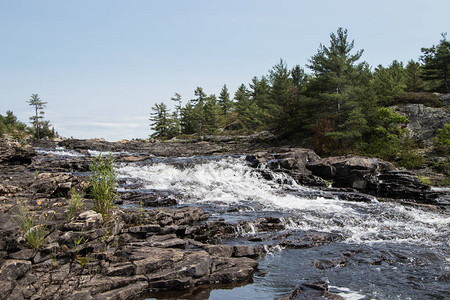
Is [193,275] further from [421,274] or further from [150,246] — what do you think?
[421,274]

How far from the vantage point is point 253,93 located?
82.8 metres

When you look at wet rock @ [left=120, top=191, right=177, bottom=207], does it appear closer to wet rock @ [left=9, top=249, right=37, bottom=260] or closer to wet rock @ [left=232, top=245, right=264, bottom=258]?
wet rock @ [left=232, top=245, right=264, bottom=258]

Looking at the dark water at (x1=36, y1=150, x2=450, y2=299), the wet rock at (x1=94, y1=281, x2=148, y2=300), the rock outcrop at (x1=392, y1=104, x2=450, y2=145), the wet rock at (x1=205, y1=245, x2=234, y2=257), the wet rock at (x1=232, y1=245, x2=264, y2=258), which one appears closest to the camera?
the wet rock at (x1=94, y1=281, x2=148, y2=300)

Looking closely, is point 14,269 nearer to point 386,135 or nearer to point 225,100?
point 386,135

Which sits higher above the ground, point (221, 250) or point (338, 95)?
point (338, 95)

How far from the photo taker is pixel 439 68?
42875 mm

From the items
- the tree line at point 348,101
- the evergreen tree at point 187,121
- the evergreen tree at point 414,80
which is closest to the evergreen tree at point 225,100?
the evergreen tree at point 187,121

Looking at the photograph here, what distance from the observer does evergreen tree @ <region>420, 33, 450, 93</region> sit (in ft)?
134

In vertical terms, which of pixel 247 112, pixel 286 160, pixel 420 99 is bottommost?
pixel 286 160

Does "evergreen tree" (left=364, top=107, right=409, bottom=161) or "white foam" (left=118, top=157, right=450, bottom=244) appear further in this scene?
"evergreen tree" (left=364, top=107, right=409, bottom=161)

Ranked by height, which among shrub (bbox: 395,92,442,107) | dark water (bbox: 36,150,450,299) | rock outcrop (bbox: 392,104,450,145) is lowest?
dark water (bbox: 36,150,450,299)

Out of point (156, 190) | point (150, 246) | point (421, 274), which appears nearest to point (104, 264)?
point (150, 246)

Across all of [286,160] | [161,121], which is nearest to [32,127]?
[161,121]

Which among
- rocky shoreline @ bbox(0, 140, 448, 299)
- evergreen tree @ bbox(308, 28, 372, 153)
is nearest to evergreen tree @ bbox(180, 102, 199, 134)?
evergreen tree @ bbox(308, 28, 372, 153)
